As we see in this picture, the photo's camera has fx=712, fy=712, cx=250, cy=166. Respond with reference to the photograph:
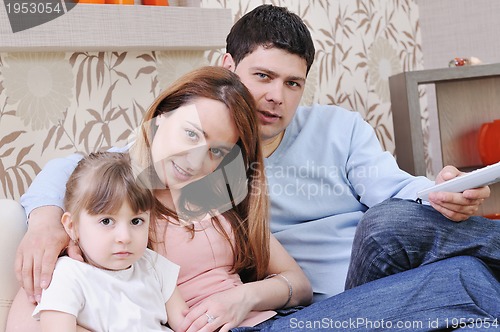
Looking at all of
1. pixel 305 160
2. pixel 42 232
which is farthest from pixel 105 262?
pixel 305 160

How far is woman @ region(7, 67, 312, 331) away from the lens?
1.60 metres

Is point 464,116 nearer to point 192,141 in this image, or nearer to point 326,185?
point 326,185

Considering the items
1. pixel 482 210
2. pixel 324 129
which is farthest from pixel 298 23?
pixel 482 210

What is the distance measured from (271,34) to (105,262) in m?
0.87

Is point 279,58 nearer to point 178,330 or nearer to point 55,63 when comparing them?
point 55,63

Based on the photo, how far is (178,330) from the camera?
1.49 meters

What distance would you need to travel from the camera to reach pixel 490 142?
299cm

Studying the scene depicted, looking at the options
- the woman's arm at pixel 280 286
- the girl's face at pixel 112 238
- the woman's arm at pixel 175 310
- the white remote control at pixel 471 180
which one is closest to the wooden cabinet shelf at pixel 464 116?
the woman's arm at pixel 280 286

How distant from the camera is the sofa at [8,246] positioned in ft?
4.86

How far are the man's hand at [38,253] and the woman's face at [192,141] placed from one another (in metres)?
0.27

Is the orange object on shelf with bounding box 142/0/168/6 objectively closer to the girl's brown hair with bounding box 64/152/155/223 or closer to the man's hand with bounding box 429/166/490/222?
the girl's brown hair with bounding box 64/152/155/223

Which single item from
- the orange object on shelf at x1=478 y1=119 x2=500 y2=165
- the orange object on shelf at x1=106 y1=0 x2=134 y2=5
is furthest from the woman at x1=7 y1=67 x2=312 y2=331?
the orange object on shelf at x1=478 y1=119 x2=500 y2=165

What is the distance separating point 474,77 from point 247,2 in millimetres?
980

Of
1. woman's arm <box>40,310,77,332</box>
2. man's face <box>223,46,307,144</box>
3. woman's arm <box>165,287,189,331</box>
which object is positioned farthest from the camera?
man's face <box>223,46,307,144</box>
